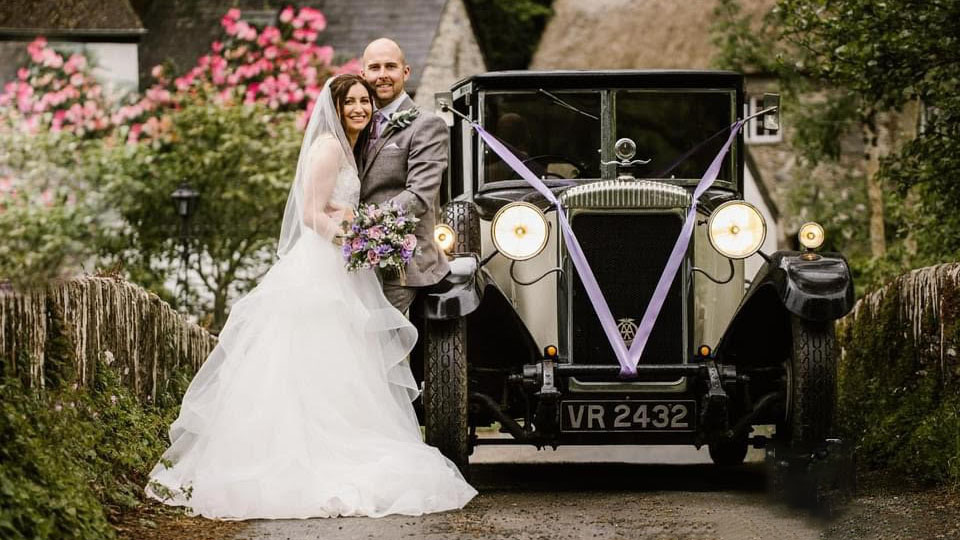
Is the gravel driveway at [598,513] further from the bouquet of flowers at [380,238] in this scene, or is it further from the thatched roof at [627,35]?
the thatched roof at [627,35]

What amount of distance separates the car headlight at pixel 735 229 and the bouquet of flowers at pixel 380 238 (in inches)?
63.9

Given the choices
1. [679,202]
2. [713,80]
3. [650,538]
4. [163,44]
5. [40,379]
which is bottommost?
[650,538]

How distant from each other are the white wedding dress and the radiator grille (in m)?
1.05

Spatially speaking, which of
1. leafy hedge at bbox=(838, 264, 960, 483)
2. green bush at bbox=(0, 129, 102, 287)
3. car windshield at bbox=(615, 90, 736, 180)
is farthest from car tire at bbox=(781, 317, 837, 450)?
green bush at bbox=(0, 129, 102, 287)

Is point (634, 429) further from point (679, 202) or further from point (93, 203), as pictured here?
point (93, 203)

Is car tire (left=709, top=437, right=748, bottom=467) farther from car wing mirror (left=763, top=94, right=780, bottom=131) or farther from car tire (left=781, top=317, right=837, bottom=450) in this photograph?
car wing mirror (left=763, top=94, right=780, bottom=131)

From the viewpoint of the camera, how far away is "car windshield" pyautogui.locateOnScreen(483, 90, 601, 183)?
30.4 feet

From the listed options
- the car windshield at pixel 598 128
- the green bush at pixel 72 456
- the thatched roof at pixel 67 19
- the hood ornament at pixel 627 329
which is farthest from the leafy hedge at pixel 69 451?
the thatched roof at pixel 67 19

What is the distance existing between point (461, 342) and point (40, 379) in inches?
84.2

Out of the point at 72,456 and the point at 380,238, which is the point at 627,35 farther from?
the point at 72,456

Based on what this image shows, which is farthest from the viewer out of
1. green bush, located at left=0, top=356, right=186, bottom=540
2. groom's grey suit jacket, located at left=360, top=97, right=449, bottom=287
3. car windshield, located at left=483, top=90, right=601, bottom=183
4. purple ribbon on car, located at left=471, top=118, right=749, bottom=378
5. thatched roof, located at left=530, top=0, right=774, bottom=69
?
thatched roof, located at left=530, top=0, right=774, bottom=69

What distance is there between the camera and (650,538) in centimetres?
645

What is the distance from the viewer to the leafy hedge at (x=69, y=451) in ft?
18.7

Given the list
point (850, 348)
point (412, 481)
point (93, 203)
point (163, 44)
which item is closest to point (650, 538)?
point (412, 481)
